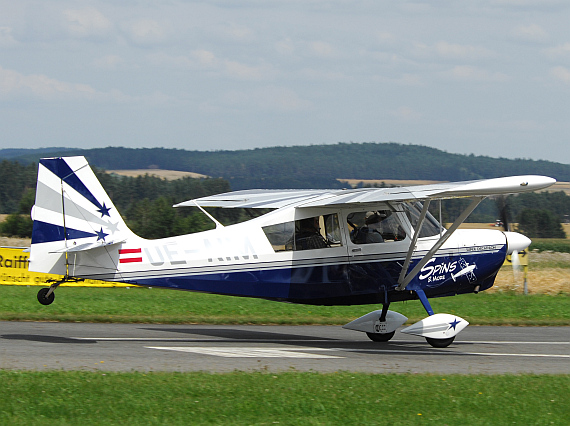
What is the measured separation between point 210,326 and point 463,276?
560 cm

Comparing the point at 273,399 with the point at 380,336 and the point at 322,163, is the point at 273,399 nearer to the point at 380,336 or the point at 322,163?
the point at 380,336

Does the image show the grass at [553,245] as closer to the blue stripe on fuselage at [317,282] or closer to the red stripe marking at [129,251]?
the blue stripe on fuselage at [317,282]

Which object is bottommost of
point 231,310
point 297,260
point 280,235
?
point 231,310

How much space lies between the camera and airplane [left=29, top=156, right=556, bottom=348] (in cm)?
1177

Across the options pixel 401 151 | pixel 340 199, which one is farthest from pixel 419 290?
pixel 401 151

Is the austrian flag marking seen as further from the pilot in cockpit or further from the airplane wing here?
the pilot in cockpit

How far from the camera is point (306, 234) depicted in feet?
42.1

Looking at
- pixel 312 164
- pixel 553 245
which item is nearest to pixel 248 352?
pixel 553 245

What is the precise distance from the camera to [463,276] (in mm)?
13625

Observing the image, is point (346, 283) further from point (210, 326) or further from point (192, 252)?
point (210, 326)

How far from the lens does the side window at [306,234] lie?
12.7 metres

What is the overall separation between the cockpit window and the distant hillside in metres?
133

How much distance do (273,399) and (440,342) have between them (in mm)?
5941

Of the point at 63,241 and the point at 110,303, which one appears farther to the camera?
the point at 110,303
